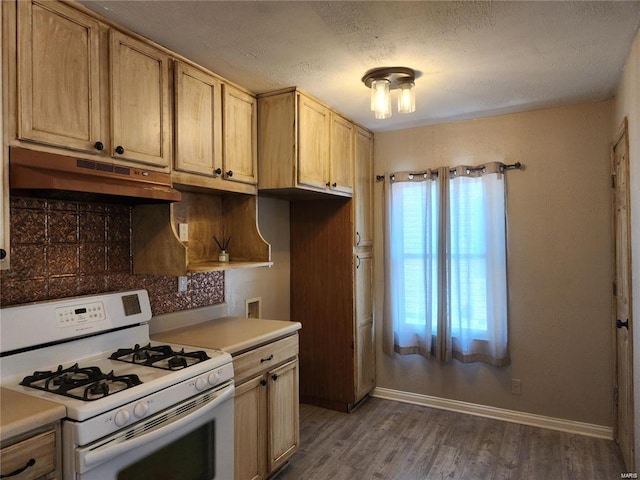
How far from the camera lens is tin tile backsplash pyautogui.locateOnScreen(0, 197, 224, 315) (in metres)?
1.72

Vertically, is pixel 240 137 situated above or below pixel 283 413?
above

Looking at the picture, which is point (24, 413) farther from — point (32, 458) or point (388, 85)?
point (388, 85)

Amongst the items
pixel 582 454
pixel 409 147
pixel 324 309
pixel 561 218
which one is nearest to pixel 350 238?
pixel 324 309

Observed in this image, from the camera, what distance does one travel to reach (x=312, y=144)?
9.32 ft

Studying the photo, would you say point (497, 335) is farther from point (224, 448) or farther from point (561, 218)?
point (224, 448)

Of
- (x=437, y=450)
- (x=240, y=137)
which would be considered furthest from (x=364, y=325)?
(x=240, y=137)

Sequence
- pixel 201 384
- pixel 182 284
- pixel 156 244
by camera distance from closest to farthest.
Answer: pixel 201 384
pixel 156 244
pixel 182 284

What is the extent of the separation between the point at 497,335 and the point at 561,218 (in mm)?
1004

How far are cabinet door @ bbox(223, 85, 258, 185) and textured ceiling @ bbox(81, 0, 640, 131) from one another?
11cm

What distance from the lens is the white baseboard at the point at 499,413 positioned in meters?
2.96

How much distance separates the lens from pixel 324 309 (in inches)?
137

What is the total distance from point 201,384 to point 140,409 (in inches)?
12.2

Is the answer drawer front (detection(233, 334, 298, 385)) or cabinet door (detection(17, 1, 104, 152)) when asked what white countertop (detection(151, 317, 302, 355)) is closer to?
drawer front (detection(233, 334, 298, 385))

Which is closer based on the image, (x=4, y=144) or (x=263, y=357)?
(x=4, y=144)
